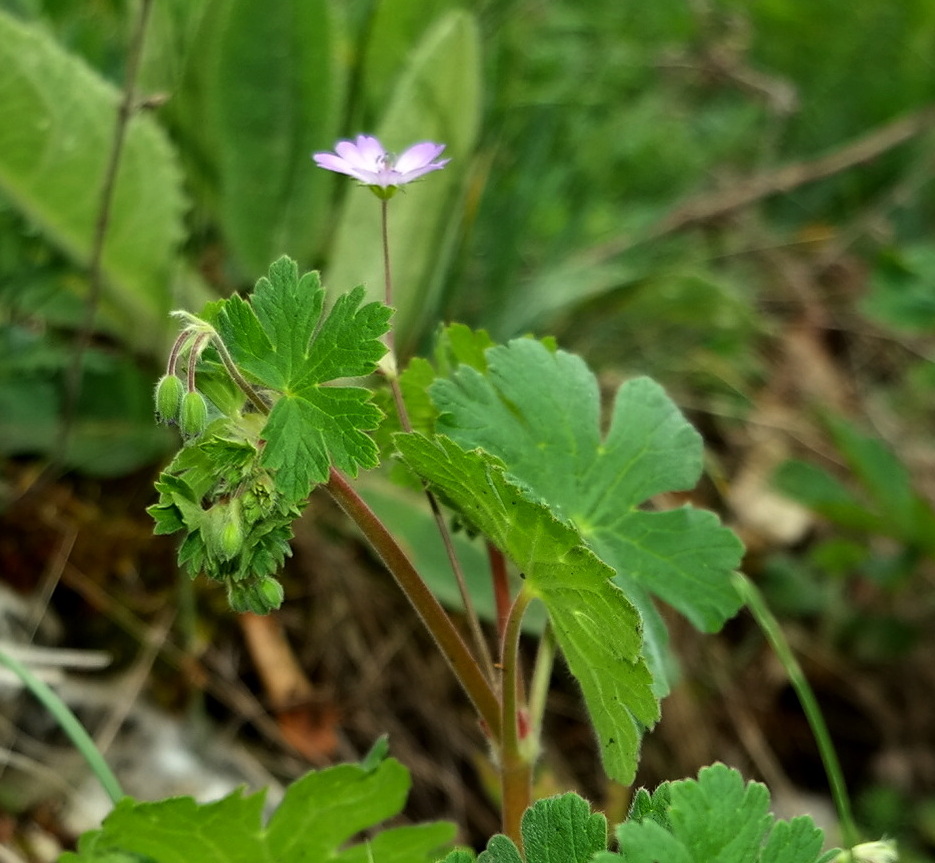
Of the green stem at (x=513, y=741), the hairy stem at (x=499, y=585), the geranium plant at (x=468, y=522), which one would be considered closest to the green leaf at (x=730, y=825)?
the geranium plant at (x=468, y=522)

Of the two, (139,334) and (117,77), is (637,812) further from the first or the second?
(117,77)

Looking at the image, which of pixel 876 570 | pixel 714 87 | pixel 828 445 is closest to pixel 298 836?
pixel 876 570

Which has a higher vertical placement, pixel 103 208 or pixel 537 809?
pixel 103 208

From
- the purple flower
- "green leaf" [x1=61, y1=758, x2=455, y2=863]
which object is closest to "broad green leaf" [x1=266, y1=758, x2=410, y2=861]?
"green leaf" [x1=61, y1=758, x2=455, y2=863]

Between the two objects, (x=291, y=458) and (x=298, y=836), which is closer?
(x=291, y=458)

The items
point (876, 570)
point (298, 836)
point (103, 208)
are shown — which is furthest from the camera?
point (876, 570)

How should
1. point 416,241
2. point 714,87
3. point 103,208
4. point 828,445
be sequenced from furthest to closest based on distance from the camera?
1. point 714,87
2. point 828,445
3. point 416,241
4. point 103,208

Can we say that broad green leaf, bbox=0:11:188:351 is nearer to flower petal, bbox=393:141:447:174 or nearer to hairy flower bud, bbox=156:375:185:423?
flower petal, bbox=393:141:447:174
